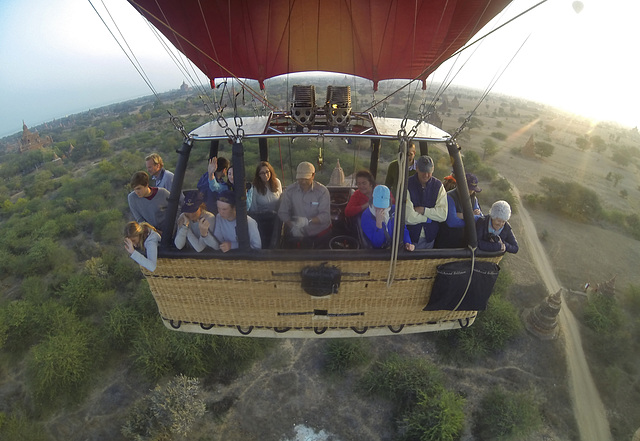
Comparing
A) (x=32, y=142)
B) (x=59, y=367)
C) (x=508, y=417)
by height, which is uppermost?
(x=32, y=142)

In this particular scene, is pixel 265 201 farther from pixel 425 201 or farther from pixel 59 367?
pixel 59 367

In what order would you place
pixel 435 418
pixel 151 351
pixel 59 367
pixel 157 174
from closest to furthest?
pixel 157 174 < pixel 435 418 < pixel 59 367 < pixel 151 351

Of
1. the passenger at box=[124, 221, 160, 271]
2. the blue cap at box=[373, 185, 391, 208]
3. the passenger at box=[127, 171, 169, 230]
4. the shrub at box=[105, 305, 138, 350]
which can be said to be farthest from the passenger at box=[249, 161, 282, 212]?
the shrub at box=[105, 305, 138, 350]

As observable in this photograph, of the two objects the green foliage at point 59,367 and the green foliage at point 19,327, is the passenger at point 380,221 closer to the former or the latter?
the green foliage at point 59,367

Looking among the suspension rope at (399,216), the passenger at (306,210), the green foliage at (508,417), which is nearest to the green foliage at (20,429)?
the passenger at (306,210)

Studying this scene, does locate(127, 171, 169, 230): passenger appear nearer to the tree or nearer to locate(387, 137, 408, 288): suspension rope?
locate(387, 137, 408, 288): suspension rope

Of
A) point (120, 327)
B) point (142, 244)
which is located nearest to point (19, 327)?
point (120, 327)
